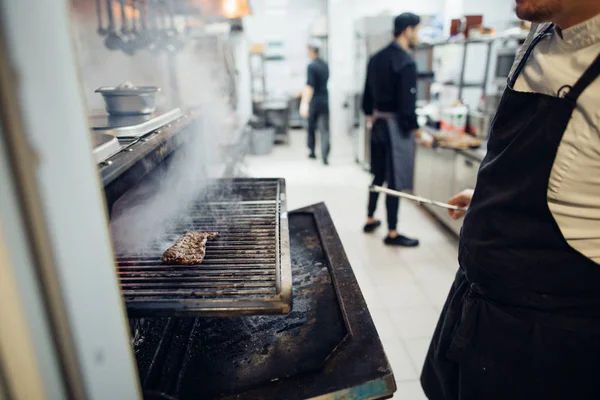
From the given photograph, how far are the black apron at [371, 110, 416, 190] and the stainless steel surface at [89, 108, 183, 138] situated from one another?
2.06 meters

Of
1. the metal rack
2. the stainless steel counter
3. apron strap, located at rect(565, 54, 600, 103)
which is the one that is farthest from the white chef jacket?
the metal rack

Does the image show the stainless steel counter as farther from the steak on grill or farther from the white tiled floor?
the steak on grill

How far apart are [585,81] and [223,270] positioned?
97 centimetres

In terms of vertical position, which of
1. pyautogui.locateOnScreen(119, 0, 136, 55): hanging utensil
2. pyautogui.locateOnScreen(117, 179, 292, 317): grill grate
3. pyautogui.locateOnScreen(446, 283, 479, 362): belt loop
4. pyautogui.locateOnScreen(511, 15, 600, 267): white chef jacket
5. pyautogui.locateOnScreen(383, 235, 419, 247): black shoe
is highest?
pyautogui.locateOnScreen(119, 0, 136, 55): hanging utensil

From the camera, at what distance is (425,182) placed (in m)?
4.03

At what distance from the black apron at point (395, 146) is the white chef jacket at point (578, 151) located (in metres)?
2.29

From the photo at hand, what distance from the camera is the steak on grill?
1133mm

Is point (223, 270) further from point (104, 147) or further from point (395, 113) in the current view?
point (395, 113)

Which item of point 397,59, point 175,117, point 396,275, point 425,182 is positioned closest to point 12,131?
point 175,117

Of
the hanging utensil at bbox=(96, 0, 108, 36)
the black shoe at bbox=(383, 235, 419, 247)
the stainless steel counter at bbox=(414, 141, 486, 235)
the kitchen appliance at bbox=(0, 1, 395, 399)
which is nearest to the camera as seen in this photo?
the kitchen appliance at bbox=(0, 1, 395, 399)

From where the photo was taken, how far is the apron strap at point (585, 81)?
86 cm

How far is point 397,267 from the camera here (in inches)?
122

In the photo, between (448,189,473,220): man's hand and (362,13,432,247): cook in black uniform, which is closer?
(448,189,473,220): man's hand

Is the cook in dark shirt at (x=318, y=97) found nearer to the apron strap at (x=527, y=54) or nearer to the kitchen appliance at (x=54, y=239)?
the apron strap at (x=527, y=54)
